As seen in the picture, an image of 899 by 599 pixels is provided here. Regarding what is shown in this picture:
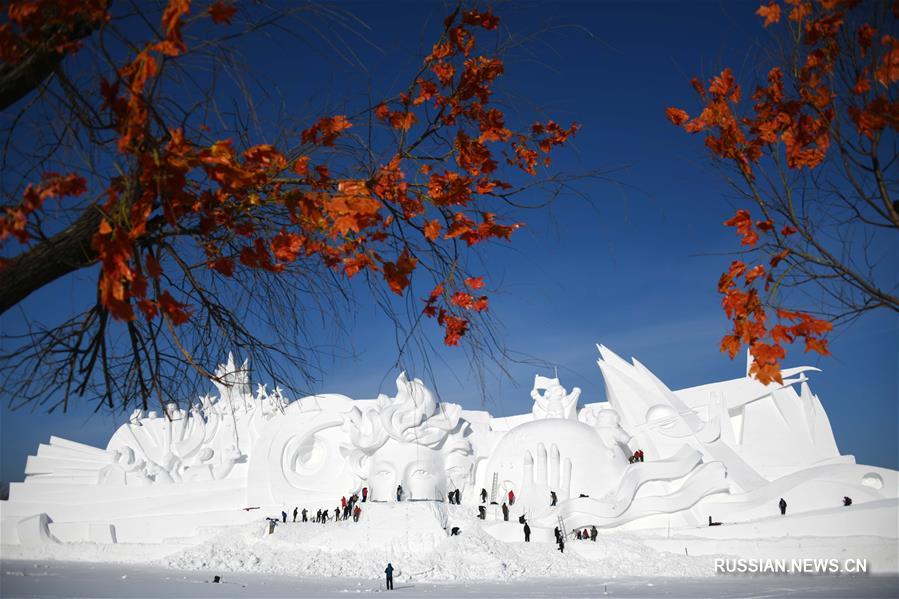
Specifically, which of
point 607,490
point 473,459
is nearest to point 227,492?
point 473,459

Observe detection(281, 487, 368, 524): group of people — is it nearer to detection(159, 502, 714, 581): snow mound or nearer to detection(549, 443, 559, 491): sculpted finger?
detection(159, 502, 714, 581): snow mound

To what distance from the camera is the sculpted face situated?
58.9ft

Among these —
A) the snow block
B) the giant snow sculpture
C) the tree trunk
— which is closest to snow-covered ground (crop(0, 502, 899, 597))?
the giant snow sculpture

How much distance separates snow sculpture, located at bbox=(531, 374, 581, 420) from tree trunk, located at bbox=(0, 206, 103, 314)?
716 inches

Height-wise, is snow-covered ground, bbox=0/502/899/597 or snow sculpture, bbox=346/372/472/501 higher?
snow sculpture, bbox=346/372/472/501

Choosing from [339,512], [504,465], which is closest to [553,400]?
[504,465]

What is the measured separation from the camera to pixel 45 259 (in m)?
2.17

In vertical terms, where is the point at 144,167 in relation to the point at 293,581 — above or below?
above

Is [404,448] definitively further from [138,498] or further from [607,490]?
[138,498]

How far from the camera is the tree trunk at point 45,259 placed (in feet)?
7.06

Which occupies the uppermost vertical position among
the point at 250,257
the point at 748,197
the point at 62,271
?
the point at 748,197

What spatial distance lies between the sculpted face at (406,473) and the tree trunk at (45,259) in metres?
16.2

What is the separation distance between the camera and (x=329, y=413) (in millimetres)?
20594

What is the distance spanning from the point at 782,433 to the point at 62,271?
64.2 feet
